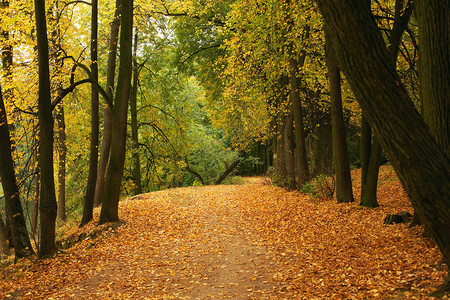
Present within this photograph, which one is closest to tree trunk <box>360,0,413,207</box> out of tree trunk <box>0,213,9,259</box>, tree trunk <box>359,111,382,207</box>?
tree trunk <box>359,111,382,207</box>

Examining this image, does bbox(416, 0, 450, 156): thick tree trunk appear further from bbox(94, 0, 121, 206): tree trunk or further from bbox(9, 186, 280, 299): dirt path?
bbox(94, 0, 121, 206): tree trunk

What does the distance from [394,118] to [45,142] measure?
732 centimetres

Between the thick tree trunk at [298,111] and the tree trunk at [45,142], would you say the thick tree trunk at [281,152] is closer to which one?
the thick tree trunk at [298,111]

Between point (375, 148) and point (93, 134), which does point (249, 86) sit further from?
point (375, 148)

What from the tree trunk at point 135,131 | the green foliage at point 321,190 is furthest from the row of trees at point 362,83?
the tree trunk at point 135,131

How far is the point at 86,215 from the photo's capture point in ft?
37.3

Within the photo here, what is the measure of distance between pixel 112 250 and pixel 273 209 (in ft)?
18.1

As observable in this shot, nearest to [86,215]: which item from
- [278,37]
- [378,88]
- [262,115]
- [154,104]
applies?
[278,37]

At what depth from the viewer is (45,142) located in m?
8.23

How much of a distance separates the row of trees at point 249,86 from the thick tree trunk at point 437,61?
14 mm

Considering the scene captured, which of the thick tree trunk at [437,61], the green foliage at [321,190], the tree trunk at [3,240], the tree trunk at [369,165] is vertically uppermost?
the thick tree trunk at [437,61]

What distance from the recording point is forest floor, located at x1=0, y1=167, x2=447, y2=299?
5.46 m

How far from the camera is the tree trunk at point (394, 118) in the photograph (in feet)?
11.8

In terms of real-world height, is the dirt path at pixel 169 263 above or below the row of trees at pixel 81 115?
below
